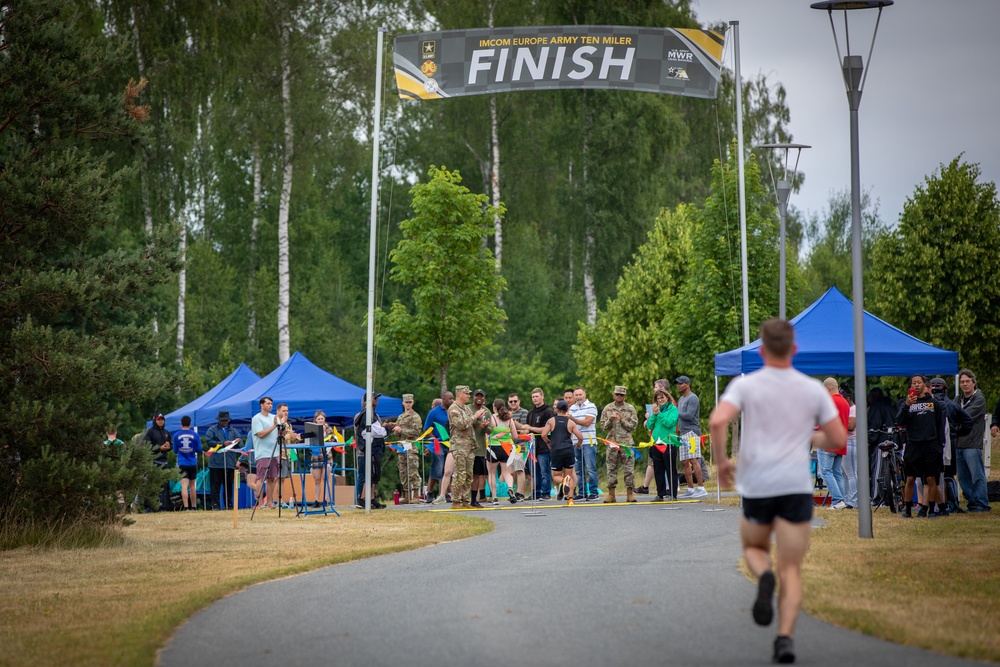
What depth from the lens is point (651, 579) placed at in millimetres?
10156

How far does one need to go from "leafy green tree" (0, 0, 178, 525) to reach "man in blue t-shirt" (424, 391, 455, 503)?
8.26 meters

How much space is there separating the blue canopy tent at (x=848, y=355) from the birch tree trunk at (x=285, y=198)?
2089 centimetres

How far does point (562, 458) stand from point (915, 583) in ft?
38.0

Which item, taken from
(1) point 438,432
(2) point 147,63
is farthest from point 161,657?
(2) point 147,63

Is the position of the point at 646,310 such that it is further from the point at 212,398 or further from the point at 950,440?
the point at 950,440

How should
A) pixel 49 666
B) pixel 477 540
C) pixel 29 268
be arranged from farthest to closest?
pixel 29 268 → pixel 477 540 → pixel 49 666

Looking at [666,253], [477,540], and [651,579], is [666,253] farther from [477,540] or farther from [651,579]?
[651,579]

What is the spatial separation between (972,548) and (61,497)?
9.88 m

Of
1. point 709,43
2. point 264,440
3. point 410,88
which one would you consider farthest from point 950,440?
point 264,440

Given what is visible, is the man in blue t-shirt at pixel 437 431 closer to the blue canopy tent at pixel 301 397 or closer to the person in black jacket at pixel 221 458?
the blue canopy tent at pixel 301 397

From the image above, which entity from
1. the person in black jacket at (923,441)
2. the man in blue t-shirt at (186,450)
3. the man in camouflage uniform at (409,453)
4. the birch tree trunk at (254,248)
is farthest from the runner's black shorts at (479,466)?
the birch tree trunk at (254,248)

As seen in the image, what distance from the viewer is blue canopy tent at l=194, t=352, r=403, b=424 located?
85.3ft

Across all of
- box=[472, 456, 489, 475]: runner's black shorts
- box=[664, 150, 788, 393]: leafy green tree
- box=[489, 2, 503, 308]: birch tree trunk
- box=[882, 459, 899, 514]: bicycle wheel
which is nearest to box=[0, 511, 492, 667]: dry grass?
box=[472, 456, 489, 475]: runner's black shorts

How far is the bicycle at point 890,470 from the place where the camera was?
17.1m
